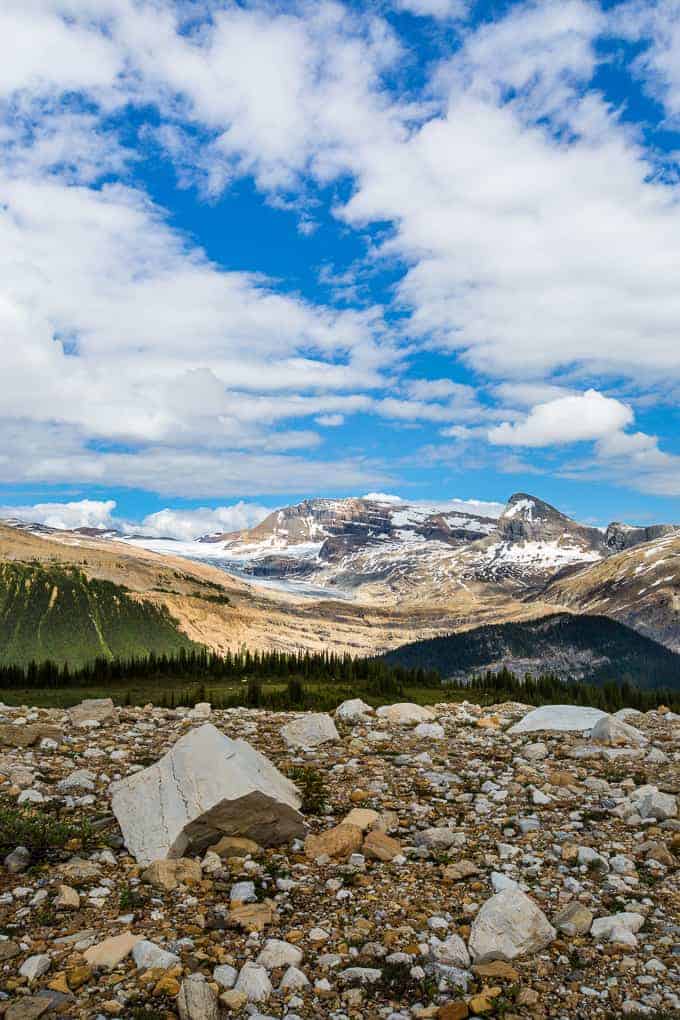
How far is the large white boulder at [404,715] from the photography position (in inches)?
935

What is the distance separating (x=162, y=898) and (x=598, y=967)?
594 cm

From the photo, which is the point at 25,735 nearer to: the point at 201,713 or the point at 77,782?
the point at 77,782

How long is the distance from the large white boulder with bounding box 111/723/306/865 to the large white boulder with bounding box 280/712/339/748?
699 cm

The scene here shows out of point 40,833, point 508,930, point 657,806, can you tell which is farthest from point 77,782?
point 657,806

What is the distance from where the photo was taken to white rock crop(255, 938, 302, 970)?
7.95 metres

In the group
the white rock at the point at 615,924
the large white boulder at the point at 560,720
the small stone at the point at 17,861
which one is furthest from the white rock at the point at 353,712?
the white rock at the point at 615,924

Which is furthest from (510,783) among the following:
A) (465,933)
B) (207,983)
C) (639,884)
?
(207,983)

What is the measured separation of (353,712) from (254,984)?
17.3 metres

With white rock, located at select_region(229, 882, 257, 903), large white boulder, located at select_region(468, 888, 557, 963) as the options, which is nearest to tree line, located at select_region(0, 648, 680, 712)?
white rock, located at select_region(229, 882, 257, 903)

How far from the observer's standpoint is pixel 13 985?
7340mm

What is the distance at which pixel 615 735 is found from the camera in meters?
19.5

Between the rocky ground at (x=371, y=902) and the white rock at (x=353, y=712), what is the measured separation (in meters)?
6.93

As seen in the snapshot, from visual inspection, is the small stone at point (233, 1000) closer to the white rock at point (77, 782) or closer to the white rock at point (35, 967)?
the white rock at point (35, 967)

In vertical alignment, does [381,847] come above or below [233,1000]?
above
